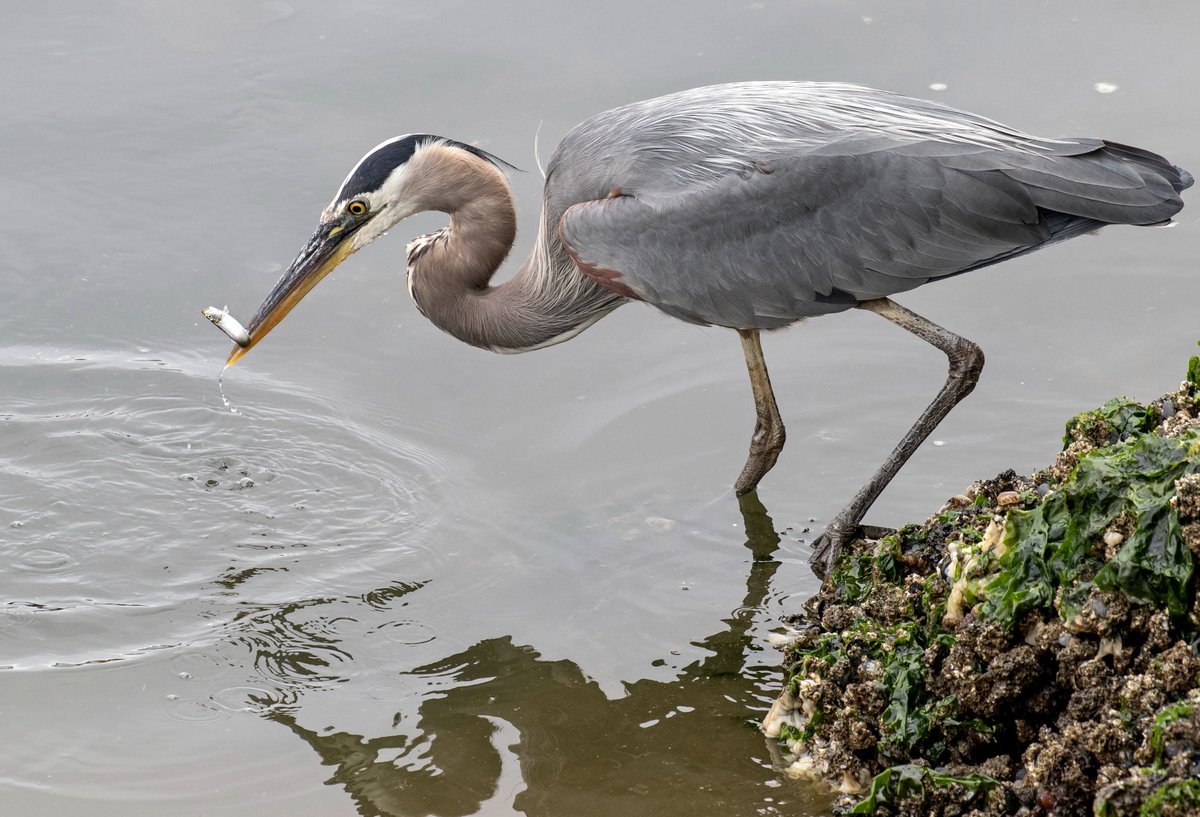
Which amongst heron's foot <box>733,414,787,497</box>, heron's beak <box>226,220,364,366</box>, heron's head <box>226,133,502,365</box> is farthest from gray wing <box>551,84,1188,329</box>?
heron's beak <box>226,220,364,366</box>

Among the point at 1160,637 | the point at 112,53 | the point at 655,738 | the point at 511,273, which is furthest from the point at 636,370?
the point at 112,53

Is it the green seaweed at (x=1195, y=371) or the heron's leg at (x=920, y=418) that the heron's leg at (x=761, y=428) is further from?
the green seaweed at (x=1195, y=371)

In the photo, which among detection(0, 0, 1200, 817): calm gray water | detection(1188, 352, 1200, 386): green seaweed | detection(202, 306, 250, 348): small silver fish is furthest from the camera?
detection(202, 306, 250, 348): small silver fish

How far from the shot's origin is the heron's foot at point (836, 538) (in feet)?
19.9

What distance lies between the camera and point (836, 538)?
609cm

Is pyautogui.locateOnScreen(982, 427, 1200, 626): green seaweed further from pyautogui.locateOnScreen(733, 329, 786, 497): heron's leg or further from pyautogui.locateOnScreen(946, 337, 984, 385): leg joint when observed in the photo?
pyautogui.locateOnScreen(733, 329, 786, 497): heron's leg

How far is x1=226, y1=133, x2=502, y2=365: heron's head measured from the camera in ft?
22.0

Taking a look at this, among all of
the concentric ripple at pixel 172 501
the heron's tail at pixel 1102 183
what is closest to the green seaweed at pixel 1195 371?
the heron's tail at pixel 1102 183

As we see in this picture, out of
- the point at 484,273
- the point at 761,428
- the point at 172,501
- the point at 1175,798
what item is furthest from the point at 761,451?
the point at 1175,798

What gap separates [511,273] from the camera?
8570 millimetres

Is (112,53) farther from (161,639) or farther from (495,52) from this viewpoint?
(161,639)

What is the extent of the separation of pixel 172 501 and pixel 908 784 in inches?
158

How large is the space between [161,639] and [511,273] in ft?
11.5

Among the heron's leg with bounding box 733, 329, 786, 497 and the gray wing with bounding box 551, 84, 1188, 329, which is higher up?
the gray wing with bounding box 551, 84, 1188, 329
